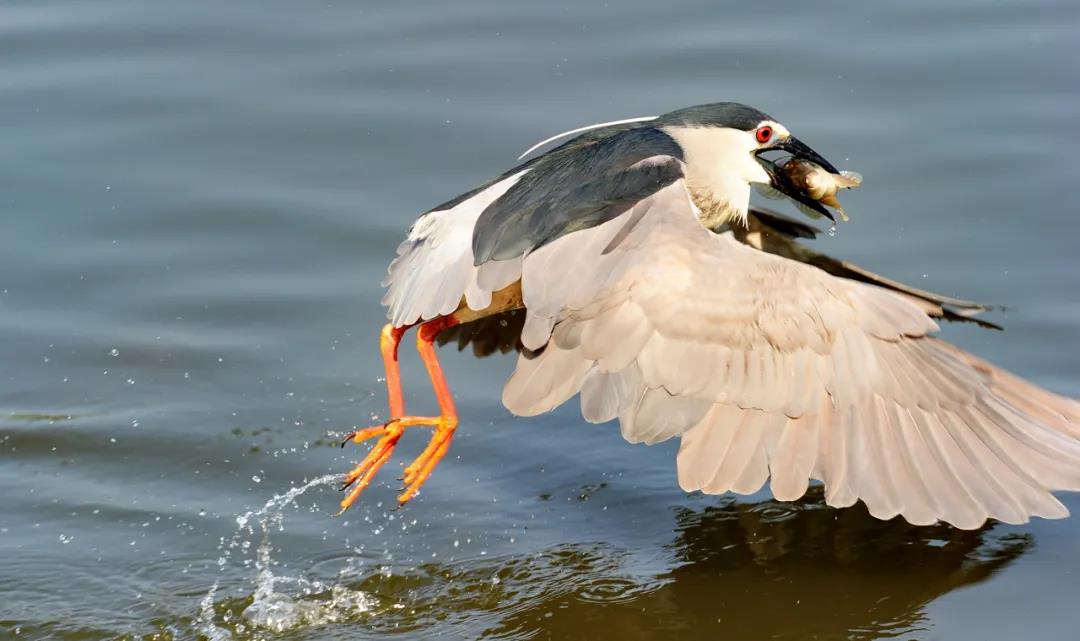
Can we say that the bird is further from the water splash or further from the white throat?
the water splash

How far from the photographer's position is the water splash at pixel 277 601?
16.7 feet

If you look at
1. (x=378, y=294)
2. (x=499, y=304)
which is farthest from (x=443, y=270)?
(x=378, y=294)

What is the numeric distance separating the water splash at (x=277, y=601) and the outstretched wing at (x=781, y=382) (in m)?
0.94

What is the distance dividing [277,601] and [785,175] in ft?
8.36

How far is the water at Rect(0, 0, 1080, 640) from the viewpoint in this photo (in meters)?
5.19

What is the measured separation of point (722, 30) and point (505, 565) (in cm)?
476

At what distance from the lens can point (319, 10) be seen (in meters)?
9.52

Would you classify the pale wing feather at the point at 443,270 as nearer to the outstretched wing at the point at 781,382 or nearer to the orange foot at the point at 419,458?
the outstretched wing at the point at 781,382

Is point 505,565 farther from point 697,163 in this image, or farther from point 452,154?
point 452,154

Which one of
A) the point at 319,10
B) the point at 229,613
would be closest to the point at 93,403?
the point at 229,613

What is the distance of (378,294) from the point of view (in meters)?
7.20

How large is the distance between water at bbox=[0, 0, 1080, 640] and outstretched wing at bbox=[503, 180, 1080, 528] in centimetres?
43

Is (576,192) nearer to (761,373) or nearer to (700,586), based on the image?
(761,373)

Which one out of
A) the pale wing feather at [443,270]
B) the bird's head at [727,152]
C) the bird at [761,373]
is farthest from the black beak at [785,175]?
the pale wing feather at [443,270]
